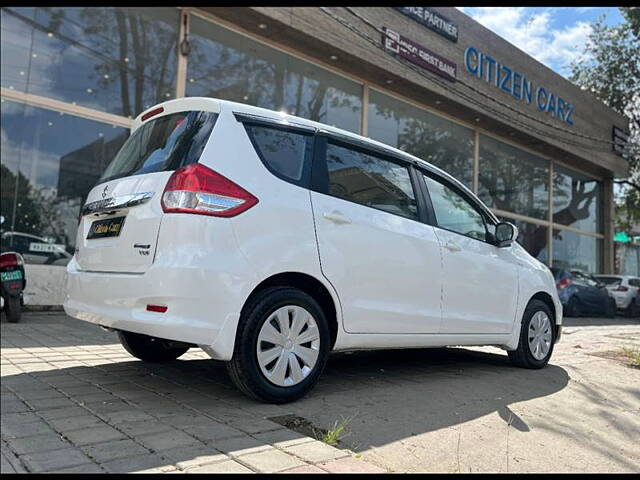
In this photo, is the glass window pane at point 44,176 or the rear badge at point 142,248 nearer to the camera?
the rear badge at point 142,248

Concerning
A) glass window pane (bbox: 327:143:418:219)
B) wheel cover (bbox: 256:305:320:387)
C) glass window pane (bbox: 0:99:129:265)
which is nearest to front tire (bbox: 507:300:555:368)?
glass window pane (bbox: 327:143:418:219)

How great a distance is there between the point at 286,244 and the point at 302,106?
9.51 m

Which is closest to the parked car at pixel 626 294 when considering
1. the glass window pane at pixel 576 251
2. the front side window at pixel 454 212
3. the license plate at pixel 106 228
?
the glass window pane at pixel 576 251

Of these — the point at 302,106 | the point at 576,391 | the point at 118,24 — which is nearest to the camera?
the point at 576,391

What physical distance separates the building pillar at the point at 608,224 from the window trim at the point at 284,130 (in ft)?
82.3

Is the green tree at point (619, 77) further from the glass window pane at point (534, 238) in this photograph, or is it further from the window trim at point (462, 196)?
the window trim at point (462, 196)

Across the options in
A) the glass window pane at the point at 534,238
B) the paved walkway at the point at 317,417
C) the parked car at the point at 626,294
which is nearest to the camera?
the paved walkway at the point at 317,417

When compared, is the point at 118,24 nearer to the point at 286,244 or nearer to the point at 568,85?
→ the point at 286,244

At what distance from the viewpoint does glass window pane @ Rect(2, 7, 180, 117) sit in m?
8.80

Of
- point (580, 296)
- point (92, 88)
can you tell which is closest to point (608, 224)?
point (580, 296)

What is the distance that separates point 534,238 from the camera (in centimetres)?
1986

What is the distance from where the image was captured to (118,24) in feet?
31.6

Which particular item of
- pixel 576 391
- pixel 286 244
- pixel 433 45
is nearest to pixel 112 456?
pixel 286 244

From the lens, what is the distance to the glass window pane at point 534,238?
19.1 m
